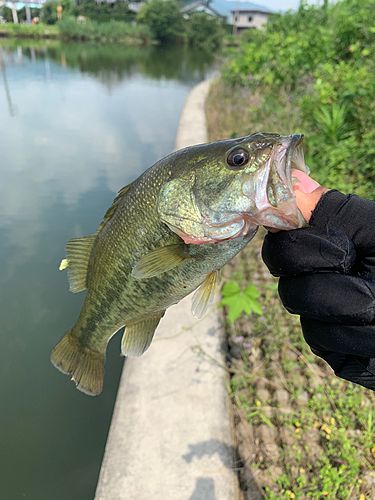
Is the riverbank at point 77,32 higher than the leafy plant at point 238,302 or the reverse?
higher

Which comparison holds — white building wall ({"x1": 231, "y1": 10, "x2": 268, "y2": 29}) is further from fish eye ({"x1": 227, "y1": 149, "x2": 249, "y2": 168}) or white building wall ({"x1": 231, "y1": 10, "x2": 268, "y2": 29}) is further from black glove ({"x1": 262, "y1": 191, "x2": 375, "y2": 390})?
black glove ({"x1": 262, "y1": 191, "x2": 375, "y2": 390})

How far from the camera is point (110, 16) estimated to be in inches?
1962

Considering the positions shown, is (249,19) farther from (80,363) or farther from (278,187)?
(80,363)

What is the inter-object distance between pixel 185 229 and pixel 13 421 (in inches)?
101

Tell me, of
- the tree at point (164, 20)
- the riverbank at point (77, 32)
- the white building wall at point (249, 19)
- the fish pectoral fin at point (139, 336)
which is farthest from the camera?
the white building wall at point (249, 19)

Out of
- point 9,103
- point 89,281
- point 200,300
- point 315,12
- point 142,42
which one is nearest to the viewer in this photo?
point 200,300

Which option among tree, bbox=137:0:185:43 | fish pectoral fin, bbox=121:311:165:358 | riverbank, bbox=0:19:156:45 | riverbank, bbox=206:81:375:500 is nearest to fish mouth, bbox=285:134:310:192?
fish pectoral fin, bbox=121:311:165:358

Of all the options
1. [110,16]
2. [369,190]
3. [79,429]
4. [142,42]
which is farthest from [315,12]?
[110,16]

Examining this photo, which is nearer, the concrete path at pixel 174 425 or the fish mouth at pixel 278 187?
the fish mouth at pixel 278 187

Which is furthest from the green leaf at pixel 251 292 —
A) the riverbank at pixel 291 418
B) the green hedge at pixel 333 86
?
the green hedge at pixel 333 86

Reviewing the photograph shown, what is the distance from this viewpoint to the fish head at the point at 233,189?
1.01 meters

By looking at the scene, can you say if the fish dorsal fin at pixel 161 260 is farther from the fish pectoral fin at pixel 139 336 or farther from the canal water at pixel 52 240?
the canal water at pixel 52 240

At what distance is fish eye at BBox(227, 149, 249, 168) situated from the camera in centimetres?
109

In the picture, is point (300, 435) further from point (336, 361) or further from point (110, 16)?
point (110, 16)
